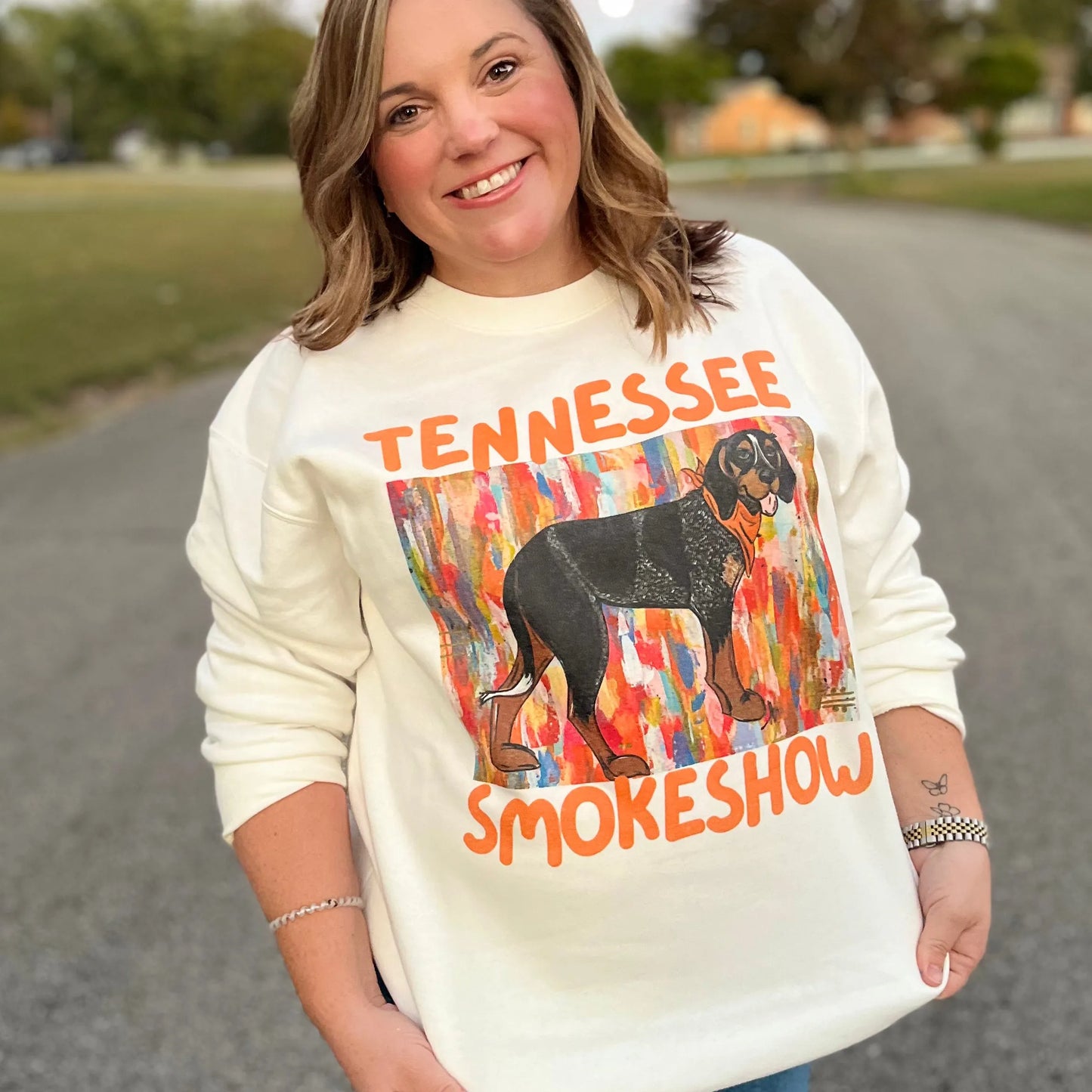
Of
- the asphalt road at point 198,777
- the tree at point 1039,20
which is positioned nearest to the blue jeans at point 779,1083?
the asphalt road at point 198,777

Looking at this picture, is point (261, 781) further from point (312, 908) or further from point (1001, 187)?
point (1001, 187)

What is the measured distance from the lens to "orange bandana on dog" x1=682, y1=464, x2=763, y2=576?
1.30 m

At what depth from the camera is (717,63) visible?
45.9m

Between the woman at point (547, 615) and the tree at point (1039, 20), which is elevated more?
the woman at point (547, 615)

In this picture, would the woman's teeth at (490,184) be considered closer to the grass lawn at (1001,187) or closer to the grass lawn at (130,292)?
the grass lawn at (130,292)

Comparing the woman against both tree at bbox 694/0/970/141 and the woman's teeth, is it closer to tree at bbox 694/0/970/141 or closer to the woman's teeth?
the woman's teeth

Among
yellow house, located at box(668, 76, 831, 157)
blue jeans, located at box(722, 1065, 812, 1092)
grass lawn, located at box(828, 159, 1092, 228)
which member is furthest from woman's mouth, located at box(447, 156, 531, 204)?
yellow house, located at box(668, 76, 831, 157)

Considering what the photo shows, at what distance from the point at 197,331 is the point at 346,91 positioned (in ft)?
34.8

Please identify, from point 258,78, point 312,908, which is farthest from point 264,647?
point 258,78

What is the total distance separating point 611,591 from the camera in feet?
4.23

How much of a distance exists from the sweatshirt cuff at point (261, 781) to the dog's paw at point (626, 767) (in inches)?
13.9

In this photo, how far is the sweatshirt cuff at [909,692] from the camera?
148 cm

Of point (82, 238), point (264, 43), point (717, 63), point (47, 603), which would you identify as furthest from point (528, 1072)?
point (264, 43)

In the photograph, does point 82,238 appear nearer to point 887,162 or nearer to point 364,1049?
point 364,1049
